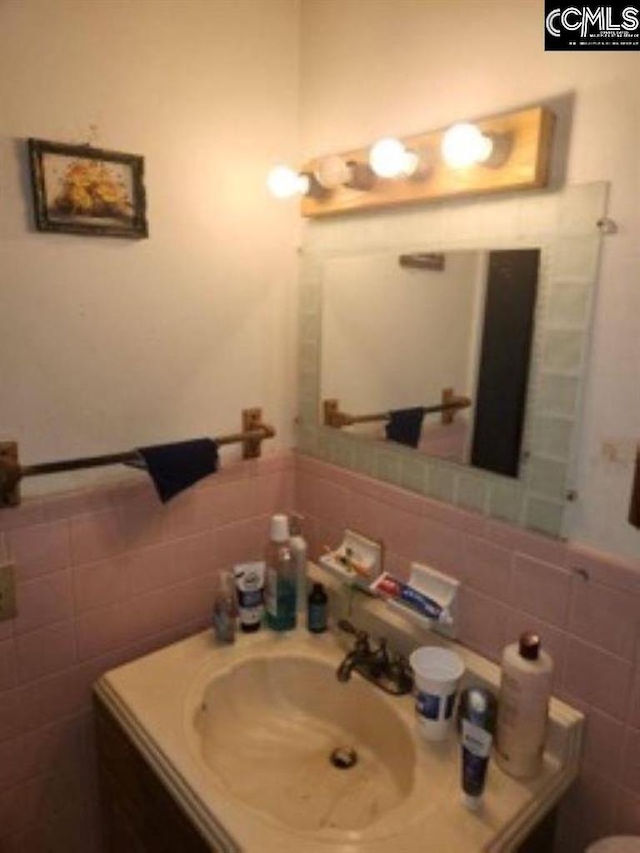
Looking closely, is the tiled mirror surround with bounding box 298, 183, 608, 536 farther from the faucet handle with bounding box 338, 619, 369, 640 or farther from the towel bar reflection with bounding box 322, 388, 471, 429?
the faucet handle with bounding box 338, 619, 369, 640

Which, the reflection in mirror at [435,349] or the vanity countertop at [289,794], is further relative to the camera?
the reflection in mirror at [435,349]

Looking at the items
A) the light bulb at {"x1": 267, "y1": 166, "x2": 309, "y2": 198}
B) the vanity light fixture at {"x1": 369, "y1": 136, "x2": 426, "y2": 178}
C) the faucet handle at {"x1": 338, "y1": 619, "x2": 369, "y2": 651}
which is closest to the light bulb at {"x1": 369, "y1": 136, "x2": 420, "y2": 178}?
the vanity light fixture at {"x1": 369, "y1": 136, "x2": 426, "y2": 178}

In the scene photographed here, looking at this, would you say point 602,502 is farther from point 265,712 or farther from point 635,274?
point 265,712

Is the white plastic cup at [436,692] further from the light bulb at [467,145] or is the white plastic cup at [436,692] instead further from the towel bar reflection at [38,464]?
the light bulb at [467,145]

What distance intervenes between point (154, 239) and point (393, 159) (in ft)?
1.72

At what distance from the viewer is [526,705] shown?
38.3 inches

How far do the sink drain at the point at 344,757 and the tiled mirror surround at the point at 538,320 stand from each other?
576 millimetres

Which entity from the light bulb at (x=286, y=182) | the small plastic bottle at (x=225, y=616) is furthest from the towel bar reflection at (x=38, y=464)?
the light bulb at (x=286, y=182)

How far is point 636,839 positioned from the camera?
3.05 ft

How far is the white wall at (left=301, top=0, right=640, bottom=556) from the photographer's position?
885 mm

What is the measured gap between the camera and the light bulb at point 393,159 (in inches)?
42.4

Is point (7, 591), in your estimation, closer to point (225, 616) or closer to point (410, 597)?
point (225, 616)

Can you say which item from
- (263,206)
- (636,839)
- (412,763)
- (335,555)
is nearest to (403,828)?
(412,763)

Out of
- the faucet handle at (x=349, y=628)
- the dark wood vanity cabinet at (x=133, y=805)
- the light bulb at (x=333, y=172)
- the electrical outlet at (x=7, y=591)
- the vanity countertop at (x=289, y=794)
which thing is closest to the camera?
the vanity countertop at (x=289, y=794)
